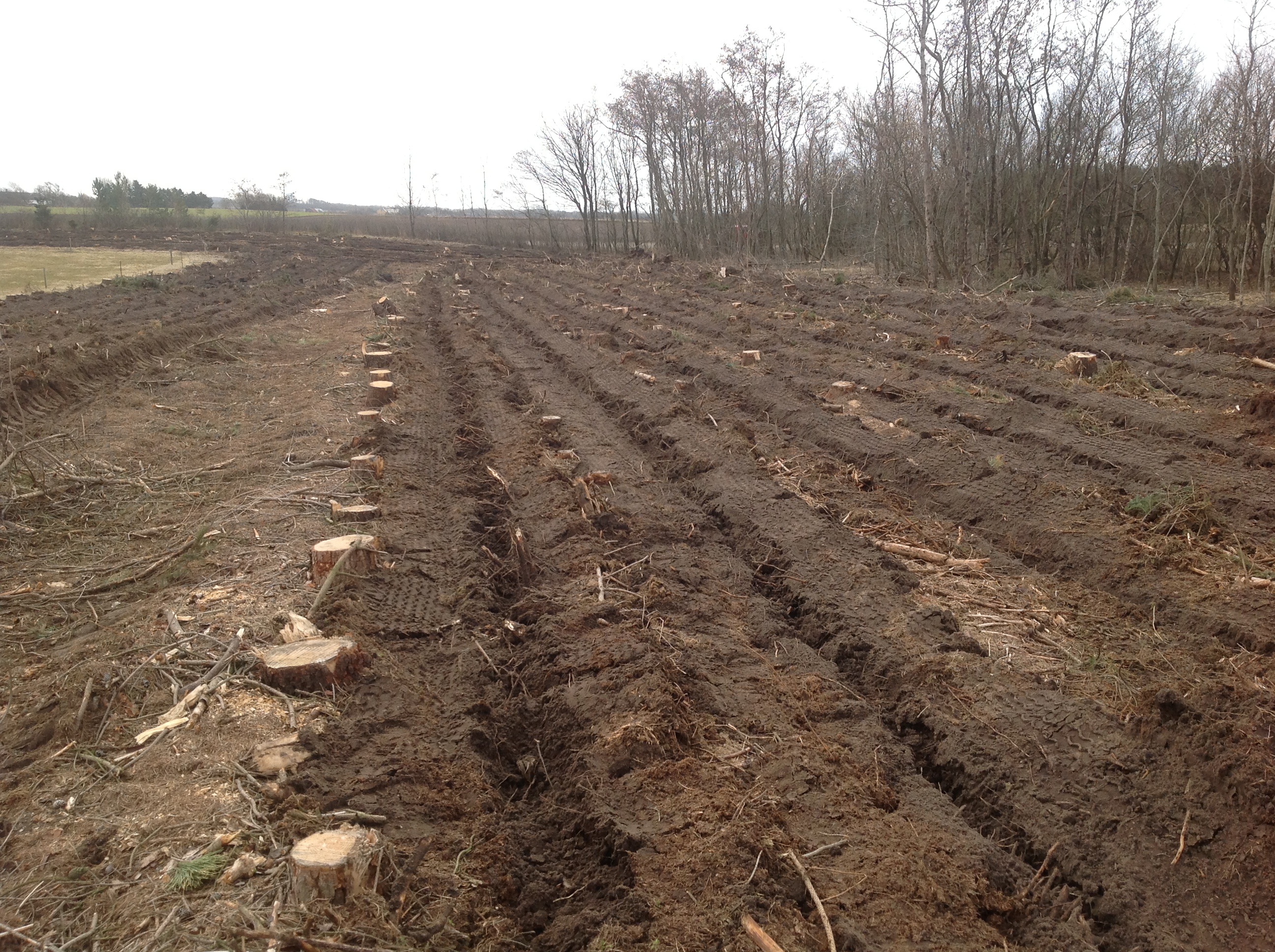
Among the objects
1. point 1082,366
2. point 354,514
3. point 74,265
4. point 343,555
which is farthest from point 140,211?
point 1082,366

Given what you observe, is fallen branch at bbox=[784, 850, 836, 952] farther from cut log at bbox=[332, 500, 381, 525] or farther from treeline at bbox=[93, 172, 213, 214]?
treeline at bbox=[93, 172, 213, 214]

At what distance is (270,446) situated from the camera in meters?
8.83

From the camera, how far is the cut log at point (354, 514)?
6.68m

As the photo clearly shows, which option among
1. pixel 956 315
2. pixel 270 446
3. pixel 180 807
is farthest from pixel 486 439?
pixel 956 315

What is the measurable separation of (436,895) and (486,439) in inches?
259

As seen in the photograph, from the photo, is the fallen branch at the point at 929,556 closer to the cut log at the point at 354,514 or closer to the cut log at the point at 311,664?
the cut log at the point at 311,664

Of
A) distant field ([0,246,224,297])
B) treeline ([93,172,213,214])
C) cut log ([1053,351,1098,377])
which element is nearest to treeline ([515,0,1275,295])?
cut log ([1053,351,1098,377])

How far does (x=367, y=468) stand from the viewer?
7.76 m

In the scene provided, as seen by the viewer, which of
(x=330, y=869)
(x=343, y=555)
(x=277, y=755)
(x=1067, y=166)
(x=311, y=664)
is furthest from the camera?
(x=1067, y=166)

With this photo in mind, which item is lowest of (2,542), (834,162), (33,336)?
(2,542)

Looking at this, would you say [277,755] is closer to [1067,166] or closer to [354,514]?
[354,514]

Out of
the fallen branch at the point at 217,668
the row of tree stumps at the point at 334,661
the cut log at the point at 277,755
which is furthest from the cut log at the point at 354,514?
the cut log at the point at 277,755

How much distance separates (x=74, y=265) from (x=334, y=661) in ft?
113

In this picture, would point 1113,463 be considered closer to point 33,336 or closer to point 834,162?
point 33,336
